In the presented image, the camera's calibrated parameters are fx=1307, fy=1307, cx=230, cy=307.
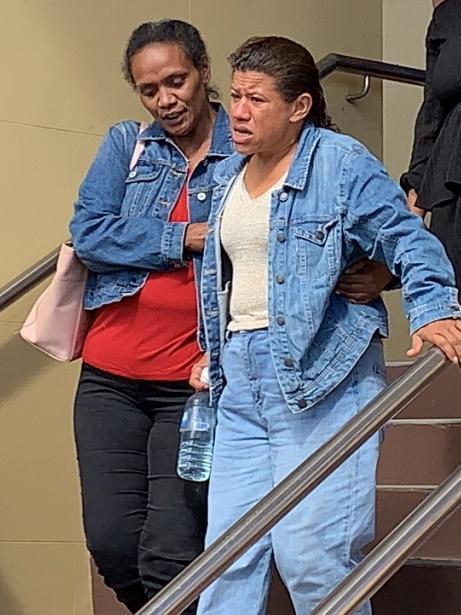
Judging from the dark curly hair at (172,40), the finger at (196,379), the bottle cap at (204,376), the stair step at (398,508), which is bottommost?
the stair step at (398,508)

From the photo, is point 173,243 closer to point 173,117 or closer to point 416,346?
point 173,117

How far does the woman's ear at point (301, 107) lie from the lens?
6.47ft

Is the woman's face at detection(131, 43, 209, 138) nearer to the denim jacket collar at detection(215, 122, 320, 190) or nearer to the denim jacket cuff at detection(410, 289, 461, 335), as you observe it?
the denim jacket collar at detection(215, 122, 320, 190)

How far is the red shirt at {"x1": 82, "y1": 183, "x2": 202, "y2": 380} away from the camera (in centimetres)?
213

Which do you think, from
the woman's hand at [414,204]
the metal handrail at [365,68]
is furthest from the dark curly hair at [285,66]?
the metal handrail at [365,68]

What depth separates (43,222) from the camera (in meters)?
3.08

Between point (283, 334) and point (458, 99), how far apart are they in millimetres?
853

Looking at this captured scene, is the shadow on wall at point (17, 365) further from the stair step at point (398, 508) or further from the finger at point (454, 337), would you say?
the finger at point (454, 337)

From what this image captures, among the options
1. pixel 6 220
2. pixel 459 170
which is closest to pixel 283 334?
pixel 459 170

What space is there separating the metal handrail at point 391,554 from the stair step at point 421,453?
1.05 m

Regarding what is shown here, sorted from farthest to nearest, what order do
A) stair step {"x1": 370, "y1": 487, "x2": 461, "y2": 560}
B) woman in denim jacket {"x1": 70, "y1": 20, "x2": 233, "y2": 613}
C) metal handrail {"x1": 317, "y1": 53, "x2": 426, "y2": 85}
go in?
A: metal handrail {"x1": 317, "y1": 53, "x2": 426, "y2": 85} < stair step {"x1": 370, "y1": 487, "x2": 461, "y2": 560} < woman in denim jacket {"x1": 70, "y1": 20, "x2": 233, "y2": 613}

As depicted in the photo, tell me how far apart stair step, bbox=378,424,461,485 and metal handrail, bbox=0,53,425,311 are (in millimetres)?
840

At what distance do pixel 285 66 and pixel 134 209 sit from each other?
393mm

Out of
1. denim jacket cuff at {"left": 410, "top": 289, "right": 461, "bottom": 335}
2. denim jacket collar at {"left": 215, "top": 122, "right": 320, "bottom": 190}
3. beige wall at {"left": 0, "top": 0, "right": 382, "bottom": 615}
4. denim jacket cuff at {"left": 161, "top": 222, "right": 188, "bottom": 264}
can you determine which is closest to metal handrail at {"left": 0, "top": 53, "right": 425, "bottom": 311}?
beige wall at {"left": 0, "top": 0, "right": 382, "bottom": 615}
